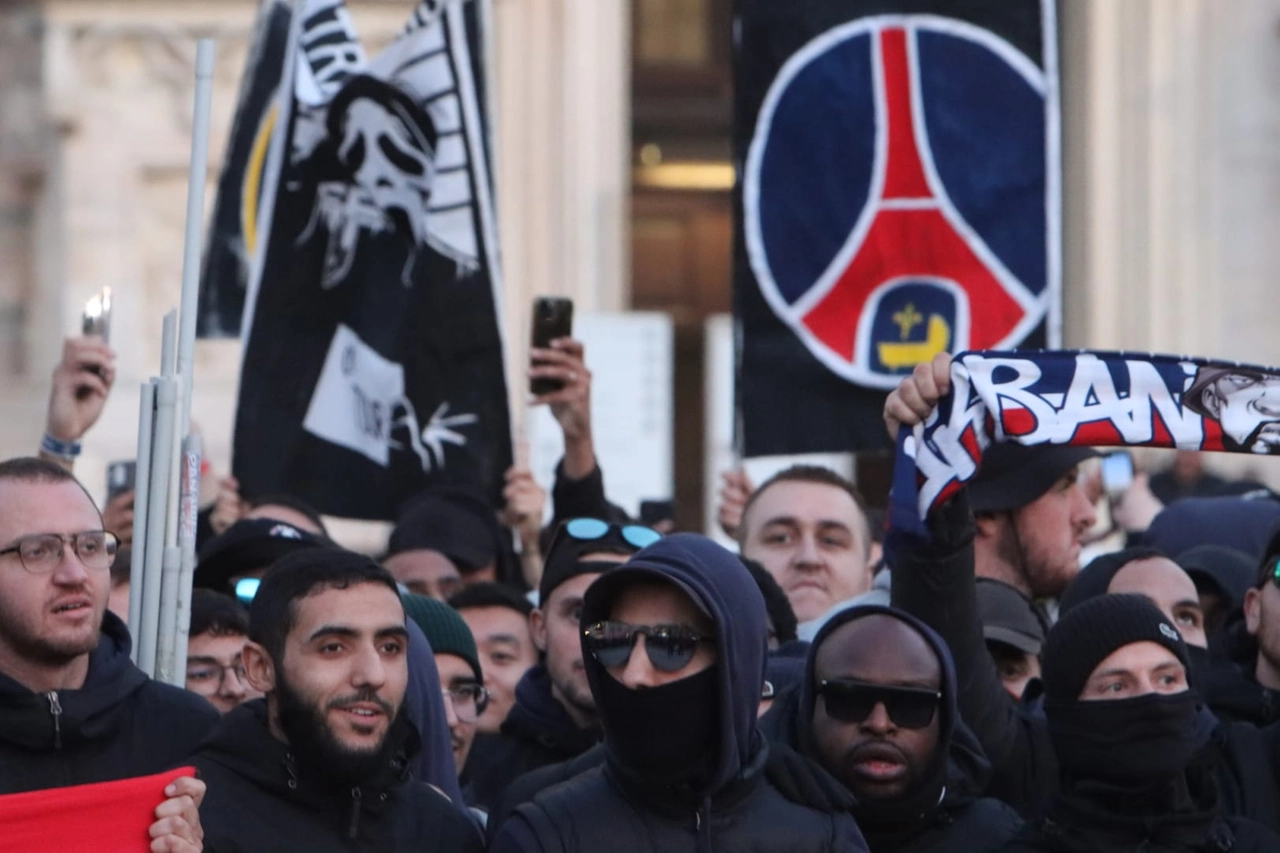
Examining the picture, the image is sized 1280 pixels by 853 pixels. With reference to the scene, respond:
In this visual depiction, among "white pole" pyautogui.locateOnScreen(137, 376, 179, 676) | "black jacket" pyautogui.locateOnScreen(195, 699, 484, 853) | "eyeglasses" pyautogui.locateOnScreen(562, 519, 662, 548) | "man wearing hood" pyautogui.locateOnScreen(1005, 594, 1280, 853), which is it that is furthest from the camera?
"eyeglasses" pyautogui.locateOnScreen(562, 519, 662, 548)

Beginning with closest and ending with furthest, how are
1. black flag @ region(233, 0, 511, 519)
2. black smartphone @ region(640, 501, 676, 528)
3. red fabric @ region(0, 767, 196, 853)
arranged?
red fabric @ region(0, 767, 196, 853) < black flag @ region(233, 0, 511, 519) < black smartphone @ region(640, 501, 676, 528)

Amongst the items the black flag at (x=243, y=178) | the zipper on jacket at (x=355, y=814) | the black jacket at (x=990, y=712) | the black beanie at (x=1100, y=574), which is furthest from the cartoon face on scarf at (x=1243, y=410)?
→ the black flag at (x=243, y=178)

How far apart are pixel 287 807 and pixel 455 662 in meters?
1.47

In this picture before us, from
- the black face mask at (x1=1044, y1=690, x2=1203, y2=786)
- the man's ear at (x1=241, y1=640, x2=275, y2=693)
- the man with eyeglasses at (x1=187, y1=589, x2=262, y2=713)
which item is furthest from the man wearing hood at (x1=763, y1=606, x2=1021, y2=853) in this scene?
the man with eyeglasses at (x1=187, y1=589, x2=262, y2=713)

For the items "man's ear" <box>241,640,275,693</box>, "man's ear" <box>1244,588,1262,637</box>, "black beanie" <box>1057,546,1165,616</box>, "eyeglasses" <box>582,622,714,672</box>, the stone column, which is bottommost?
"man's ear" <box>241,640,275,693</box>

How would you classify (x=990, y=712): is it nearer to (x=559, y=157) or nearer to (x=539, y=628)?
(x=539, y=628)

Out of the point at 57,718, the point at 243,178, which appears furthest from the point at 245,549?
the point at 243,178

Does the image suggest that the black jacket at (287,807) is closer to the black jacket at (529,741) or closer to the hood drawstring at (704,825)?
the hood drawstring at (704,825)

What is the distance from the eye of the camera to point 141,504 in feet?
16.8

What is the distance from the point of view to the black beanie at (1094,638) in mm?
4934

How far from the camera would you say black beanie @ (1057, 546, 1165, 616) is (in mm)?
5730

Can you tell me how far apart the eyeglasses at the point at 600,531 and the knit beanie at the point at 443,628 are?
432mm

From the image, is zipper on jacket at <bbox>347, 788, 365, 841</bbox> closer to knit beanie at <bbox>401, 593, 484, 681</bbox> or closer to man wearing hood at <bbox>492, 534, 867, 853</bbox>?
man wearing hood at <bbox>492, 534, 867, 853</bbox>

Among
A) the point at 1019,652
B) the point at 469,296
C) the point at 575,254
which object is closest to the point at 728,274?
the point at 575,254
